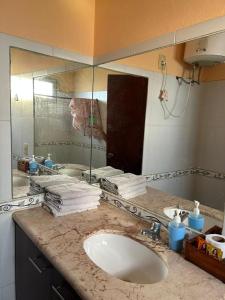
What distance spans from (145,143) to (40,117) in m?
0.74

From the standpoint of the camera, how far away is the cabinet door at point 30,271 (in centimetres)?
114

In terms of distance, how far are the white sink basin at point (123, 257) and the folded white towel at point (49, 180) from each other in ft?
1.70

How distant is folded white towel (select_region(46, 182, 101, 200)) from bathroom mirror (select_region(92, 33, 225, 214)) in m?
0.37

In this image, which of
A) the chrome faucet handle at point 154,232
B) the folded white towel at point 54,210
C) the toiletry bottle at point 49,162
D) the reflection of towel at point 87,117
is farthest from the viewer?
the reflection of towel at point 87,117

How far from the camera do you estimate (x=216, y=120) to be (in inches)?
43.6

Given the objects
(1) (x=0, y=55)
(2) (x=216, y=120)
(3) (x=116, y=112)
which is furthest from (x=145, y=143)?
(1) (x=0, y=55)

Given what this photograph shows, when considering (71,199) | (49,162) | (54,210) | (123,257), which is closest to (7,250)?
(54,210)

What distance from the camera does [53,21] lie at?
4.89 ft

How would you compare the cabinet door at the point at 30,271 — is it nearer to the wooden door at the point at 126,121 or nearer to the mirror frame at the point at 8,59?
the mirror frame at the point at 8,59

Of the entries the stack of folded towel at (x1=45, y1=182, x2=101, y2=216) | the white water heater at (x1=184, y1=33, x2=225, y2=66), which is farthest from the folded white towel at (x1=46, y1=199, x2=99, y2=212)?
the white water heater at (x1=184, y1=33, x2=225, y2=66)

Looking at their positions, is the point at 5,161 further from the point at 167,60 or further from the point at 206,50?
the point at 206,50

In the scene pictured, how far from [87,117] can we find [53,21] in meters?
0.68

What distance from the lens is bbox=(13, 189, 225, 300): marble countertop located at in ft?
2.73

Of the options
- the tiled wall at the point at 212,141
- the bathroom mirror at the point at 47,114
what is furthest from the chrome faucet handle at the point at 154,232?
the bathroom mirror at the point at 47,114
